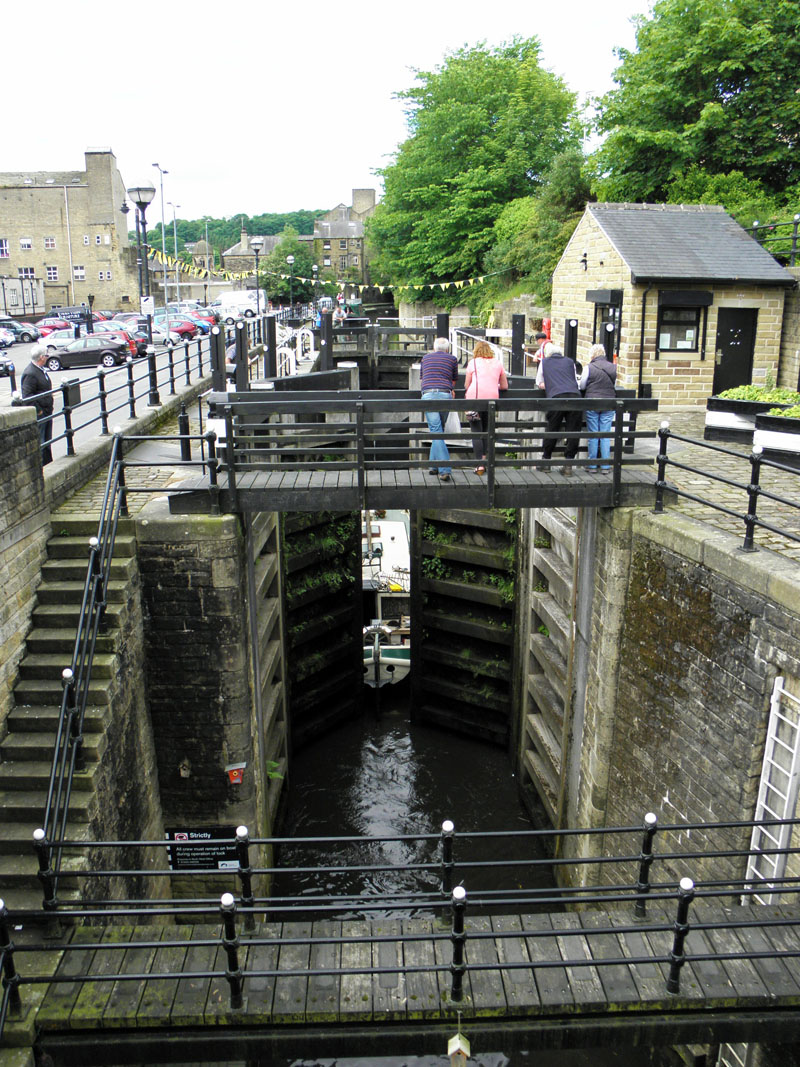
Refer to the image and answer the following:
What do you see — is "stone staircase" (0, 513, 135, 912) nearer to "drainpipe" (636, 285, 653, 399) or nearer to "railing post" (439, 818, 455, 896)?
"railing post" (439, 818, 455, 896)

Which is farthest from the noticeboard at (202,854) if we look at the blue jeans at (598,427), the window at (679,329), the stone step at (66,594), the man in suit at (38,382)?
the window at (679,329)

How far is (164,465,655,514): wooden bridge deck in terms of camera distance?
28.2ft

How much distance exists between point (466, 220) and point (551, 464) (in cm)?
3234

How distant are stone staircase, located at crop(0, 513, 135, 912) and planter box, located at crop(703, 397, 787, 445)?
867 cm

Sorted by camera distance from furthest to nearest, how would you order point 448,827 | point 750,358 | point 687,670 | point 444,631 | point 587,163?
1. point 587,163
2. point 750,358
3. point 444,631
4. point 687,670
5. point 448,827

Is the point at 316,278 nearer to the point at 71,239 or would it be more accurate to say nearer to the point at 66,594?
the point at 71,239

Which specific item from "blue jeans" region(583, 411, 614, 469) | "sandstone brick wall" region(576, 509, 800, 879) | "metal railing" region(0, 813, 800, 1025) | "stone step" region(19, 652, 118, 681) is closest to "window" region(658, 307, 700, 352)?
"blue jeans" region(583, 411, 614, 469)

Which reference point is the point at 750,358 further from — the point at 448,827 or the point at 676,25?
the point at 448,827

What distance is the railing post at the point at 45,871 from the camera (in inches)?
218

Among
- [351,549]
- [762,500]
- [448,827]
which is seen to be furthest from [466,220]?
[448,827]

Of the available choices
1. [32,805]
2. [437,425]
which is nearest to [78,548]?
[32,805]

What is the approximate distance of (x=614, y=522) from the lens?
29.5ft

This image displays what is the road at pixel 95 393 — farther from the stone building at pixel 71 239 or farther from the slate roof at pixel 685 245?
the stone building at pixel 71 239

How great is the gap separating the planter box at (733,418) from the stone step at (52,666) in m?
9.28
